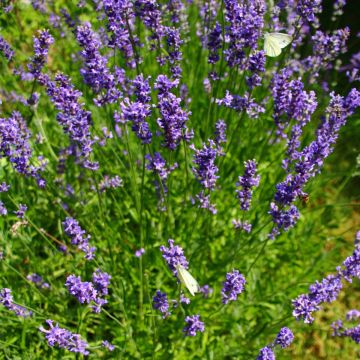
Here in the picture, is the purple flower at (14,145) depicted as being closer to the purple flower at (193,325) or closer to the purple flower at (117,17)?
the purple flower at (117,17)

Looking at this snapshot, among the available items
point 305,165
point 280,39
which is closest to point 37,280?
point 305,165

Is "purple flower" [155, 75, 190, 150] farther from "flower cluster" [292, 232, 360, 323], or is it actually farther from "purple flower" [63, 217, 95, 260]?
"flower cluster" [292, 232, 360, 323]

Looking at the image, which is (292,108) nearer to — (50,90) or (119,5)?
(119,5)

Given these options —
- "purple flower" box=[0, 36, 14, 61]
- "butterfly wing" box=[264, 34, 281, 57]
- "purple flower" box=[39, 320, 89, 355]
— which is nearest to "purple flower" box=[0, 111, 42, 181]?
"purple flower" box=[0, 36, 14, 61]

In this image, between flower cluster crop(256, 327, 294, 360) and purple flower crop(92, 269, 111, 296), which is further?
purple flower crop(92, 269, 111, 296)

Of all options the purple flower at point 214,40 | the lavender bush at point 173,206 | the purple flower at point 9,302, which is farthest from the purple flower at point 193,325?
the purple flower at point 214,40

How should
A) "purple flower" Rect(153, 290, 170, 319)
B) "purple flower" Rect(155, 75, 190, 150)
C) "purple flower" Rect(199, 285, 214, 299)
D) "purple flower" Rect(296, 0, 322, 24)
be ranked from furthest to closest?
"purple flower" Rect(199, 285, 214, 299), "purple flower" Rect(296, 0, 322, 24), "purple flower" Rect(153, 290, 170, 319), "purple flower" Rect(155, 75, 190, 150)

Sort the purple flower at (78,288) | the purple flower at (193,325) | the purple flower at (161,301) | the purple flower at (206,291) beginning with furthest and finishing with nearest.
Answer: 1. the purple flower at (206,291)
2. the purple flower at (193,325)
3. the purple flower at (161,301)
4. the purple flower at (78,288)

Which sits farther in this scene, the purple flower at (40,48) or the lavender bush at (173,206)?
the purple flower at (40,48)

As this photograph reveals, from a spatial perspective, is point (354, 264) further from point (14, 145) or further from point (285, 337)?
point (14, 145)

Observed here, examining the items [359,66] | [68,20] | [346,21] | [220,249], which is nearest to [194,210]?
[220,249]
